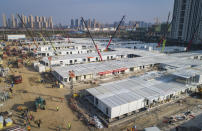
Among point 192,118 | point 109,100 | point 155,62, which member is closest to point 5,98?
point 109,100

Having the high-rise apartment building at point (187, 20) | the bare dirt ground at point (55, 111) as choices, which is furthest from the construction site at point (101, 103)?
the high-rise apartment building at point (187, 20)

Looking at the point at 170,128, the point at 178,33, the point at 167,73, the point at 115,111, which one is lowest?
the point at 170,128

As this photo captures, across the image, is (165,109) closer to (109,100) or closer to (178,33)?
(109,100)

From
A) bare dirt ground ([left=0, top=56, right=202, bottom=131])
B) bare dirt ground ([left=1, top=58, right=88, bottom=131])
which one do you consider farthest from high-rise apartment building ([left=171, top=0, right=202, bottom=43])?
bare dirt ground ([left=1, top=58, right=88, bottom=131])

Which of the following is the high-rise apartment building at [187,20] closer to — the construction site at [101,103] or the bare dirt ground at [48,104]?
the construction site at [101,103]

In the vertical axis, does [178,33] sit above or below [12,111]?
above

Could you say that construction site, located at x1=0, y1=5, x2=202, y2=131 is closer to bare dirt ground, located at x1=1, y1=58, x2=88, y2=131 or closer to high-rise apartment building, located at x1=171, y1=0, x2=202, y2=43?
bare dirt ground, located at x1=1, y1=58, x2=88, y2=131

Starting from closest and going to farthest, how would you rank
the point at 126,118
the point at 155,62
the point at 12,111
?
1. the point at 126,118
2. the point at 12,111
3. the point at 155,62
